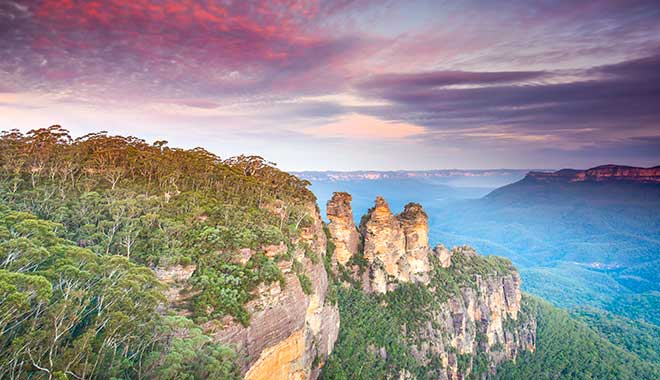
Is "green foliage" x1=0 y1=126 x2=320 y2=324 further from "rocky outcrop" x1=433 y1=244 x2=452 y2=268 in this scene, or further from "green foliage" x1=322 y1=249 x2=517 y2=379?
"rocky outcrop" x1=433 y1=244 x2=452 y2=268

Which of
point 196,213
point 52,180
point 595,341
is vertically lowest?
point 595,341

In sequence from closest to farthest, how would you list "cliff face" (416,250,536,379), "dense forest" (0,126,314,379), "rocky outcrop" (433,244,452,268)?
"dense forest" (0,126,314,379)
"cliff face" (416,250,536,379)
"rocky outcrop" (433,244,452,268)

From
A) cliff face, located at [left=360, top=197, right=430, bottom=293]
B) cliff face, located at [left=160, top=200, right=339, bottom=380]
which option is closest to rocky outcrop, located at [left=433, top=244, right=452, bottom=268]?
cliff face, located at [left=360, top=197, right=430, bottom=293]

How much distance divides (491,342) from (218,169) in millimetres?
74965

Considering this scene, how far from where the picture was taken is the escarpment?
172ft

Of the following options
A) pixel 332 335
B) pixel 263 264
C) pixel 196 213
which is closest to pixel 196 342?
pixel 263 264

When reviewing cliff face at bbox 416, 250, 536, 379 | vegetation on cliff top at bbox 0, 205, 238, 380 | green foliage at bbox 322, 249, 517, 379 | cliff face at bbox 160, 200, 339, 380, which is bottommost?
cliff face at bbox 416, 250, 536, 379

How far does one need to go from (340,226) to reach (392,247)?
39.2 feet

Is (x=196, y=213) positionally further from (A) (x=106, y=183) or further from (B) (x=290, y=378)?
(B) (x=290, y=378)

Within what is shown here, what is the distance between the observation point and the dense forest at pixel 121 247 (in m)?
16.9

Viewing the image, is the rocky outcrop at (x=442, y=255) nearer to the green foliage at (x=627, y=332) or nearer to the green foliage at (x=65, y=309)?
the green foliage at (x=627, y=332)

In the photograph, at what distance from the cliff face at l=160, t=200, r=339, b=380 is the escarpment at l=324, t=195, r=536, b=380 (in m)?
7.08

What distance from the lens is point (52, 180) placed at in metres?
37.3

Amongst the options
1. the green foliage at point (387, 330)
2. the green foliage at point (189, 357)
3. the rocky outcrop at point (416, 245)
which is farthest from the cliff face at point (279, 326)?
the rocky outcrop at point (416, 245)
